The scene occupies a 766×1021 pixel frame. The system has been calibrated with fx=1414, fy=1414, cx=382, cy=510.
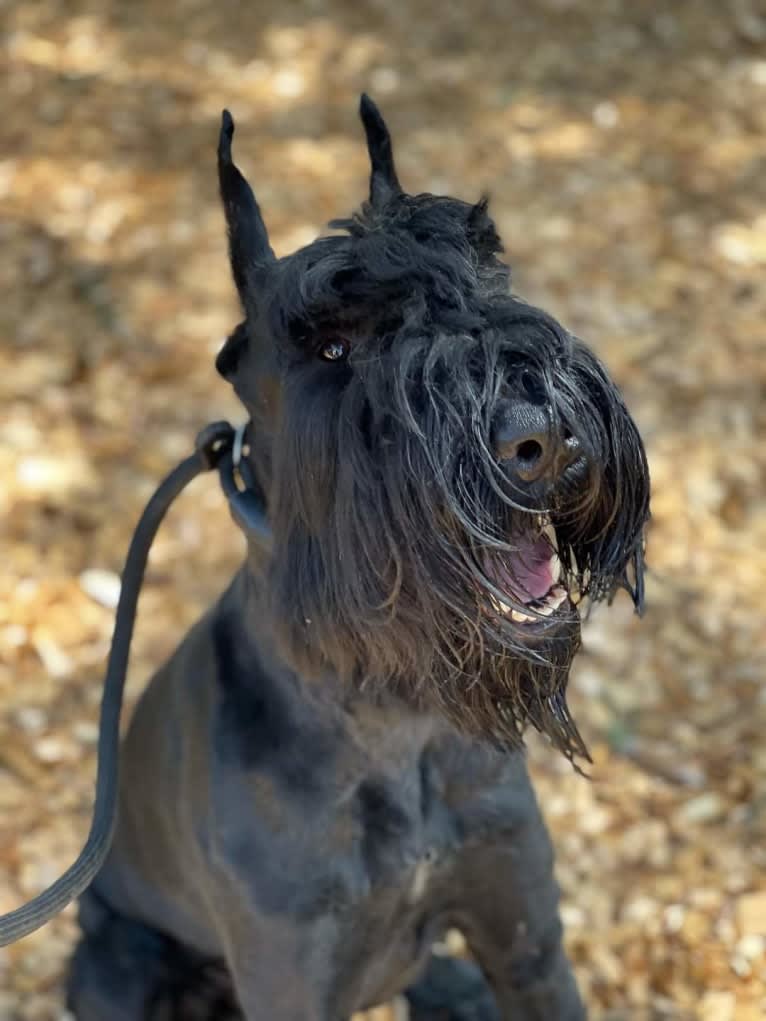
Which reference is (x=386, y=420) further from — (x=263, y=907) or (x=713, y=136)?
(x=713, y=136)

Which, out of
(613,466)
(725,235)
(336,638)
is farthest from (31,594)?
(725,235)

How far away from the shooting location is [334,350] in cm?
167

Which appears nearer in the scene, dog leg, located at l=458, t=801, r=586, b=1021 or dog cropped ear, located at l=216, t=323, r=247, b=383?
dog cropped ear, located at l=216, t=323, r=247, b=383

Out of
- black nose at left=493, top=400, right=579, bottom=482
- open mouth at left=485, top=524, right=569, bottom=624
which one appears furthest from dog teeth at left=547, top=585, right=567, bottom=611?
black nose at left=493, top=400, right=579, bottom=482

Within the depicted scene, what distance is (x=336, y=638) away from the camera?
68.6 inches

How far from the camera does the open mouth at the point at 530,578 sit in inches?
63.4

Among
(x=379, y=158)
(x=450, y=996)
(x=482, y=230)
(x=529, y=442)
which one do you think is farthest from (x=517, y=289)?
(x=529, y=442)

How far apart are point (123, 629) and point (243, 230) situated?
621mm

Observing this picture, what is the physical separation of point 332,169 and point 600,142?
38.1 inches

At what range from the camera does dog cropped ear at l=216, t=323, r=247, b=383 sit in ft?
5.96

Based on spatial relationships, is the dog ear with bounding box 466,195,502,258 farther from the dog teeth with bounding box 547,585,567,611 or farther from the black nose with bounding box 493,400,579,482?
the dog teeth with bounding box 547,585,567,611

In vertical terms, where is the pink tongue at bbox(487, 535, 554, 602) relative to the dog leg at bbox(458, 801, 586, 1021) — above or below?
above

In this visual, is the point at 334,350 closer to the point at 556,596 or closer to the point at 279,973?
Answer: the point at 556,596

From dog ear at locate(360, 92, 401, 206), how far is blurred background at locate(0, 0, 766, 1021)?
5.12 ft
